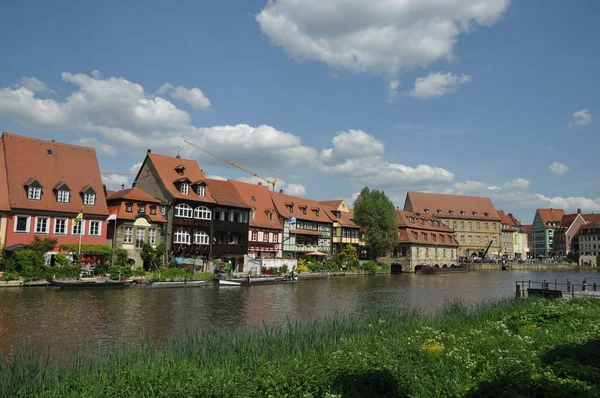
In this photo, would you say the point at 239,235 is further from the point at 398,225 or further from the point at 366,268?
the point at 398,225

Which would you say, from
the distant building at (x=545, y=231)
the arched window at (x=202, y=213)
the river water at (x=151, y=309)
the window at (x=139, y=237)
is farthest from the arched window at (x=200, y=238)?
the distant building at (x=545, y=231)

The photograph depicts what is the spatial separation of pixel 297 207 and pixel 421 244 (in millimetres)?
28745

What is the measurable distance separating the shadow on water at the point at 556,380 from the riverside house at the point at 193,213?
43.8m

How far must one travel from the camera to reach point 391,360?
38.4ft

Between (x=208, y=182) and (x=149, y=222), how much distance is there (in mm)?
12507

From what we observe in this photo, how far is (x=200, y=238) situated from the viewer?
57031mm

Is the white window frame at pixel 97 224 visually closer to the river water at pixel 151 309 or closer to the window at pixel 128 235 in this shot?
the window at pixel 128 235

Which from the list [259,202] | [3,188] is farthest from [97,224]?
[259,202]

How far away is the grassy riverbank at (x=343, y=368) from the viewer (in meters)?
9.67

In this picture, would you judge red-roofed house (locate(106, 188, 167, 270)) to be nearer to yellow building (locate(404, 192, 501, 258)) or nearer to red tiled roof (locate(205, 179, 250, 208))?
red tiled roof (locate(205, 179, 250, 208))

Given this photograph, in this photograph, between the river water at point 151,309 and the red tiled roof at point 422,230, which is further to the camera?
the red tiled roof at point 422,230

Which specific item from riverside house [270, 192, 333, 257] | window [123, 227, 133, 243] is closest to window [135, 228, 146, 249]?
window [123, 227, 133, 243]

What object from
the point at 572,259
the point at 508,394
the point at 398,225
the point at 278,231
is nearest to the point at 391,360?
the point at 508,394

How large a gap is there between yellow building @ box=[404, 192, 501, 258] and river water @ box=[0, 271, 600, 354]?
76.8 metres
